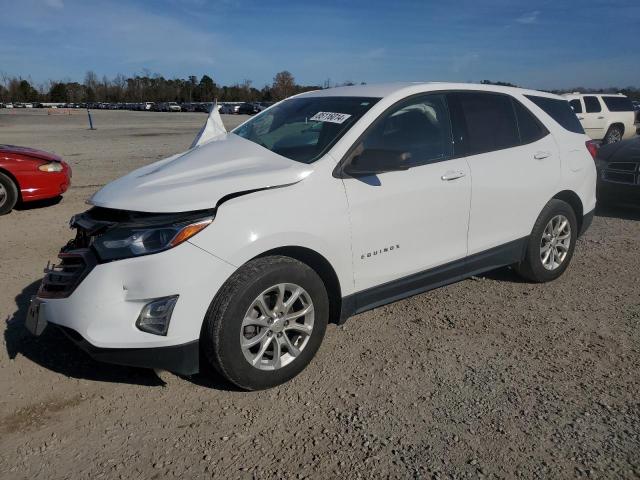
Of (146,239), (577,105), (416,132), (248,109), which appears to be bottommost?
(146,239)

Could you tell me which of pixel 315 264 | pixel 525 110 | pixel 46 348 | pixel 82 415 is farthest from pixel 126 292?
pixel 525 110

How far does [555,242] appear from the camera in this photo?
16.1 feet

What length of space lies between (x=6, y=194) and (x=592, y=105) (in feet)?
54.0

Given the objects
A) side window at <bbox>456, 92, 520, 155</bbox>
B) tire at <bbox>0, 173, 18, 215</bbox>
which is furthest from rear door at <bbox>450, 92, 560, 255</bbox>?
tire at <bbox>0, 173, 18, 215</bbox>

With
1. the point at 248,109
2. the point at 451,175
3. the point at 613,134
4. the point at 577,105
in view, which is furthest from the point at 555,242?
the point at 248,109

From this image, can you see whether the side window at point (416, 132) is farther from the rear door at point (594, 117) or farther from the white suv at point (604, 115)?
the rear door at point (594, 117)

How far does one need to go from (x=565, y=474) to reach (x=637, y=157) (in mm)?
6704

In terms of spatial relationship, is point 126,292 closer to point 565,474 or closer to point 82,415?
point 82,415

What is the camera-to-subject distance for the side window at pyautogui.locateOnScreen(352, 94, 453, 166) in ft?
12.0

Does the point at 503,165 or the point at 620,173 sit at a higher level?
the point at 503,165

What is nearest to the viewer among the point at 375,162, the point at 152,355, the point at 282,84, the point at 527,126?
the point at 152,355

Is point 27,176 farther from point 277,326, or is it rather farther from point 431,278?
point 431,278

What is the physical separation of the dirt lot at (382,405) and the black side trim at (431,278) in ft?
1.16

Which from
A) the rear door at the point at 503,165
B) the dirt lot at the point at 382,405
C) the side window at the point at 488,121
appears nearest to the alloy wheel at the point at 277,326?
the dirt lot at the point at 382,405
